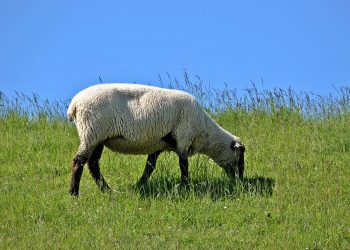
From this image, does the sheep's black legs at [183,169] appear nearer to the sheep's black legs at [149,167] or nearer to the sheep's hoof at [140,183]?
the sheep's black legs at [149,167]

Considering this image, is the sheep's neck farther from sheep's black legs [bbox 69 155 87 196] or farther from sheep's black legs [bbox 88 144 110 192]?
sheep's black legs [bbox 69 155 87 196]

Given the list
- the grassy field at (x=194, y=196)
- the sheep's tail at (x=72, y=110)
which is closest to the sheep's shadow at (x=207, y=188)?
the grassy field at (x=194, y=196)

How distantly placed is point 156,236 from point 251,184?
2.77 meters

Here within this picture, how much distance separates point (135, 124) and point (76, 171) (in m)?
1.13

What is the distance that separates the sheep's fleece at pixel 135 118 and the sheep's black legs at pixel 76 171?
0.53ft

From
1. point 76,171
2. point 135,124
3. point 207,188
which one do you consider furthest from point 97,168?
point 207,188

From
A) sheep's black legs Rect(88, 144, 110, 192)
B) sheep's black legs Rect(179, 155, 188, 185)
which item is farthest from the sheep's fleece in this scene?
sheep's black legs Rect(88, 144, 110, 192)

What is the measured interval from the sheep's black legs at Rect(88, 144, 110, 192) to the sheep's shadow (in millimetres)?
489

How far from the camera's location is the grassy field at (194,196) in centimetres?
1134

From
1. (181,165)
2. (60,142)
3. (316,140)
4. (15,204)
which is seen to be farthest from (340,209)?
(60,142)

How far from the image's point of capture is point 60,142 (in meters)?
16.2

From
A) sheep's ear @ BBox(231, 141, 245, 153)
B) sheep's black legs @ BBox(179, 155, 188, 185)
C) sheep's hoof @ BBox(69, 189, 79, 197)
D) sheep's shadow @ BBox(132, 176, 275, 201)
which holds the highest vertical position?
sheep's ear @ BBox(231, 141, 245, 153)

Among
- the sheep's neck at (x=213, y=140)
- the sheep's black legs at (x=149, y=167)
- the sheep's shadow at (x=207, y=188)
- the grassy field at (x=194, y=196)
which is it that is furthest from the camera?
the sheep's neck at (x=213, y=140)

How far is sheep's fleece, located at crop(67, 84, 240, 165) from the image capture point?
497 inches
